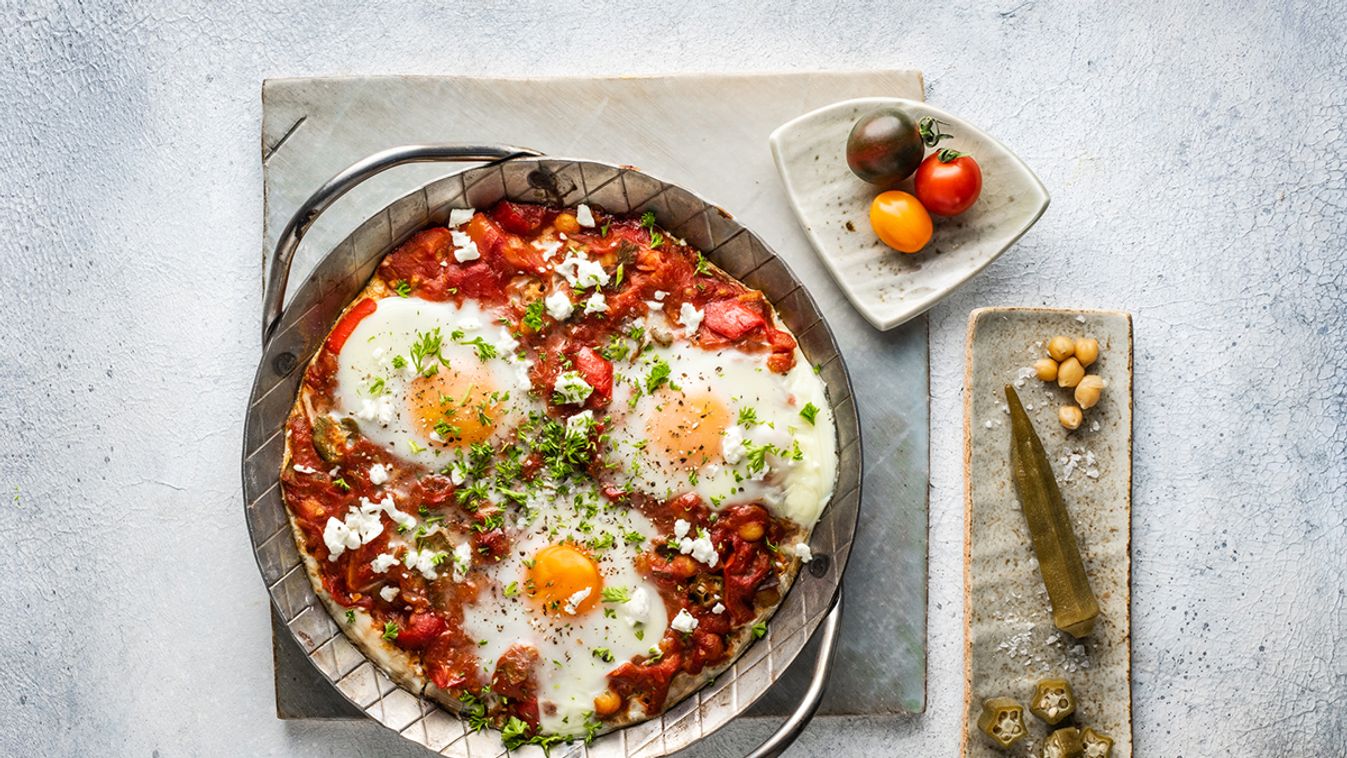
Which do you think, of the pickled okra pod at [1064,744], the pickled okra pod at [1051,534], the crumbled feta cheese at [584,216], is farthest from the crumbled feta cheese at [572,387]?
the pickled okra pod at [1064,744]

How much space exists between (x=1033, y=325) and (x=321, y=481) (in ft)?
9.86

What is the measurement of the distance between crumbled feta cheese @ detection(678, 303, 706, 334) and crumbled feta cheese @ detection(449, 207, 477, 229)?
3.02ft

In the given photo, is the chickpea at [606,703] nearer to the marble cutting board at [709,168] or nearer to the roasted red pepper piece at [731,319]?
the marble cutting board at [709,168]

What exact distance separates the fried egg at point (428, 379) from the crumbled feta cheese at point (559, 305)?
0.19m

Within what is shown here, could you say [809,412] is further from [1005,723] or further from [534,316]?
[1005,723]

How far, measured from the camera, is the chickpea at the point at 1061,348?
4527mm

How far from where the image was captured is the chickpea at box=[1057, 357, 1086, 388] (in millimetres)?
4527

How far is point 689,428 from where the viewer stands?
4.11 meters

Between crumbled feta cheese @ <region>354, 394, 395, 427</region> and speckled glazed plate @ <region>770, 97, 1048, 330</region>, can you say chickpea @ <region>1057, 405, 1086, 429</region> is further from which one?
crumbled feta cheese @ <region>354, 394, 395, 427</region>

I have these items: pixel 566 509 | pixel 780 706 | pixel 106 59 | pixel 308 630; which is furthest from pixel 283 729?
pixel 106 59

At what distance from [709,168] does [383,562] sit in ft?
6.90

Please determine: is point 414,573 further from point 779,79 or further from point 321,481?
point 779,79

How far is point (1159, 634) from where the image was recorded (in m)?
4.71

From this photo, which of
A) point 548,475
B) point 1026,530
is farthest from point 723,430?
point 1026,530
